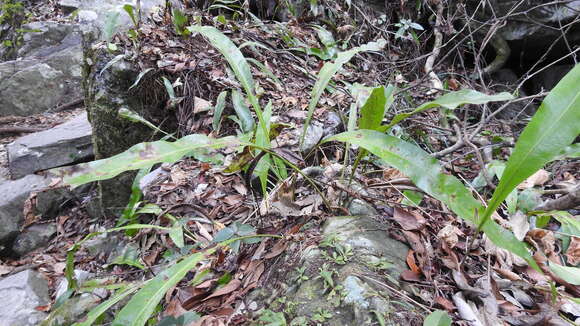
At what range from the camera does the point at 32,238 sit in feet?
8.90

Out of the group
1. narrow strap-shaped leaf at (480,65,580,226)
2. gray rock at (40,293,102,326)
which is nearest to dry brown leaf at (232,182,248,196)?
gray rock at (40,293,102,326)

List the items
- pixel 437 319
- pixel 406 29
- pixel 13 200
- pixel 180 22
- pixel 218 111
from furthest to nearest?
pixel 406 29, pixel 13 200, pixel 180 22, pixel 218 111, pixel 437 319

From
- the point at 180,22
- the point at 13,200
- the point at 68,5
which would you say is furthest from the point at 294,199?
the point at 68,5

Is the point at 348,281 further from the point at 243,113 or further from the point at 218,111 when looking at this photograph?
the point at 218,111

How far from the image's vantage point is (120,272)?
5.52ft

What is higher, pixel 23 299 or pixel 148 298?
pixel 148 298

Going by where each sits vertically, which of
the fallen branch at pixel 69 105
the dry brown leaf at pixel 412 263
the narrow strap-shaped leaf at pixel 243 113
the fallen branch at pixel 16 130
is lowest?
the fallen branch at pixel 16 130

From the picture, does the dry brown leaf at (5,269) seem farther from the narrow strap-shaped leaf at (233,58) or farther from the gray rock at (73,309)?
the narrow strap-shaped leaf at (233,58)

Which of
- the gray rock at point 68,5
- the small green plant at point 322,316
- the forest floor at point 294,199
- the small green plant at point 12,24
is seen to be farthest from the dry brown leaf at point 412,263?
the gray rock at point 68,5

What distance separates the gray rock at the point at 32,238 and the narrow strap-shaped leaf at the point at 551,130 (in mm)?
3059

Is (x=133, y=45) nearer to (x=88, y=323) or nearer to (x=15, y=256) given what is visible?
(x=15, y=256)

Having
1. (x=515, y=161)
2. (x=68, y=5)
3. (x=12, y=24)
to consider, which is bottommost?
(x=12, y=24)

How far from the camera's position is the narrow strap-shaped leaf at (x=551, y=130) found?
30.1 inches

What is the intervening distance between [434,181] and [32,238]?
9.74ft
